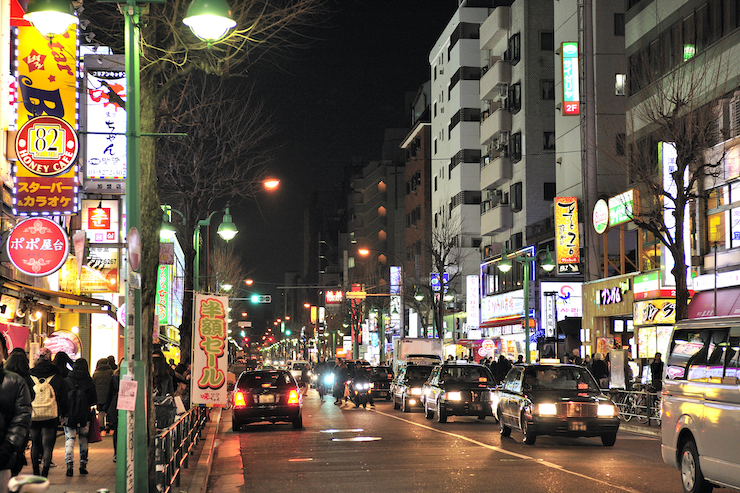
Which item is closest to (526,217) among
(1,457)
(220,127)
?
(220,127)

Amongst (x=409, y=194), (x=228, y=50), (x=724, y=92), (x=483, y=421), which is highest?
(x=409, y=194)

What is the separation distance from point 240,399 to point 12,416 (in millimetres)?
18581

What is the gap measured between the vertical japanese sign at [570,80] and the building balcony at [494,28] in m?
20.6

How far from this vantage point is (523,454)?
707 inches

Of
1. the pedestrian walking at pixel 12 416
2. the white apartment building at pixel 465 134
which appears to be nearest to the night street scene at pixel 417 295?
the pedestrian walking at pixel 12 416

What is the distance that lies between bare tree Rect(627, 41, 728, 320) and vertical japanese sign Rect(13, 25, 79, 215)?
48.4 feet

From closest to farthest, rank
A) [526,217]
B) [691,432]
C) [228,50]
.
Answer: [691,432] → [228,50] → [526,217]

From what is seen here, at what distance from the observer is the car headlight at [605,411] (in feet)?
64.0

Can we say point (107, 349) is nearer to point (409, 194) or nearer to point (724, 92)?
point (724, 92)

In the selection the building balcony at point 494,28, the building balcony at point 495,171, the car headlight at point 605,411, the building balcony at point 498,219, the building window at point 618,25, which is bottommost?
the car headlight at point 605,411

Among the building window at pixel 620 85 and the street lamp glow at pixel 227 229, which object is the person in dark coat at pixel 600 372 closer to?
the street lamp glow at pixel 227 229

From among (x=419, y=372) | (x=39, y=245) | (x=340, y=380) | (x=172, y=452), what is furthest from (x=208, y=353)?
(x=340, y=380)

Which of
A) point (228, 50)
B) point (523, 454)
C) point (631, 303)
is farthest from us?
point (631, 303)

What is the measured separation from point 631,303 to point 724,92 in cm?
1353
